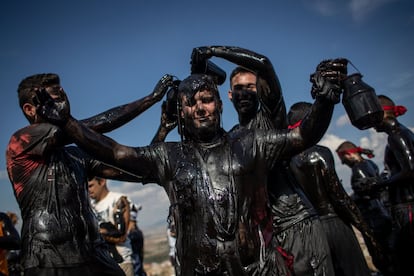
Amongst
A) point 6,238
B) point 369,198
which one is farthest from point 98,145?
point 369,198

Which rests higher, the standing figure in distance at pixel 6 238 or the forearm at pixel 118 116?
the forearm at pixel 118 116

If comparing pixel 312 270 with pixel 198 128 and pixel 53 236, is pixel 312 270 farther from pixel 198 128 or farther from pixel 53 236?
pixel 53 236

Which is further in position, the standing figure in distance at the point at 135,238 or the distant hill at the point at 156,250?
the distant hill at the point at 156,250

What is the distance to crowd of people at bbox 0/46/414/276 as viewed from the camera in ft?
7.79

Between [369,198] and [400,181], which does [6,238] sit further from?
[369,198]

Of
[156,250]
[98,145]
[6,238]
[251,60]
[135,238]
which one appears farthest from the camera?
[156,250]

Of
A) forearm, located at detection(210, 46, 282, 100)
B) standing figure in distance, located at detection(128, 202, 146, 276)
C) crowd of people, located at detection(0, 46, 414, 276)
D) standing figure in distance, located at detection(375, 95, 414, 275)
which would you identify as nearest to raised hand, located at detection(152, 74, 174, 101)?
crowd of people, located at detection(0, 46, 414, 276)

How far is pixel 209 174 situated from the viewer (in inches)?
98.0

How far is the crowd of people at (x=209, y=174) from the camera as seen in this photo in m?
2.37

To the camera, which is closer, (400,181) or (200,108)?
(200,108)

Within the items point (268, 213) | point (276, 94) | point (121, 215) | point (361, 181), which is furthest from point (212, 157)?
point (361, 181)

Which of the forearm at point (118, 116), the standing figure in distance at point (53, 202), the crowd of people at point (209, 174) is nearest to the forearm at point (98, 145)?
the crowd of people at point (209, 174)

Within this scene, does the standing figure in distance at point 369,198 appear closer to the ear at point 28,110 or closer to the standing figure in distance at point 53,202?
the standing figure in distance at point 53,202

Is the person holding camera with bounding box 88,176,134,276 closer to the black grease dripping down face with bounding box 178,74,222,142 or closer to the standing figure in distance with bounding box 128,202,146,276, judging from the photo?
the standing figure in distance with bounding box 128,202,146,276
